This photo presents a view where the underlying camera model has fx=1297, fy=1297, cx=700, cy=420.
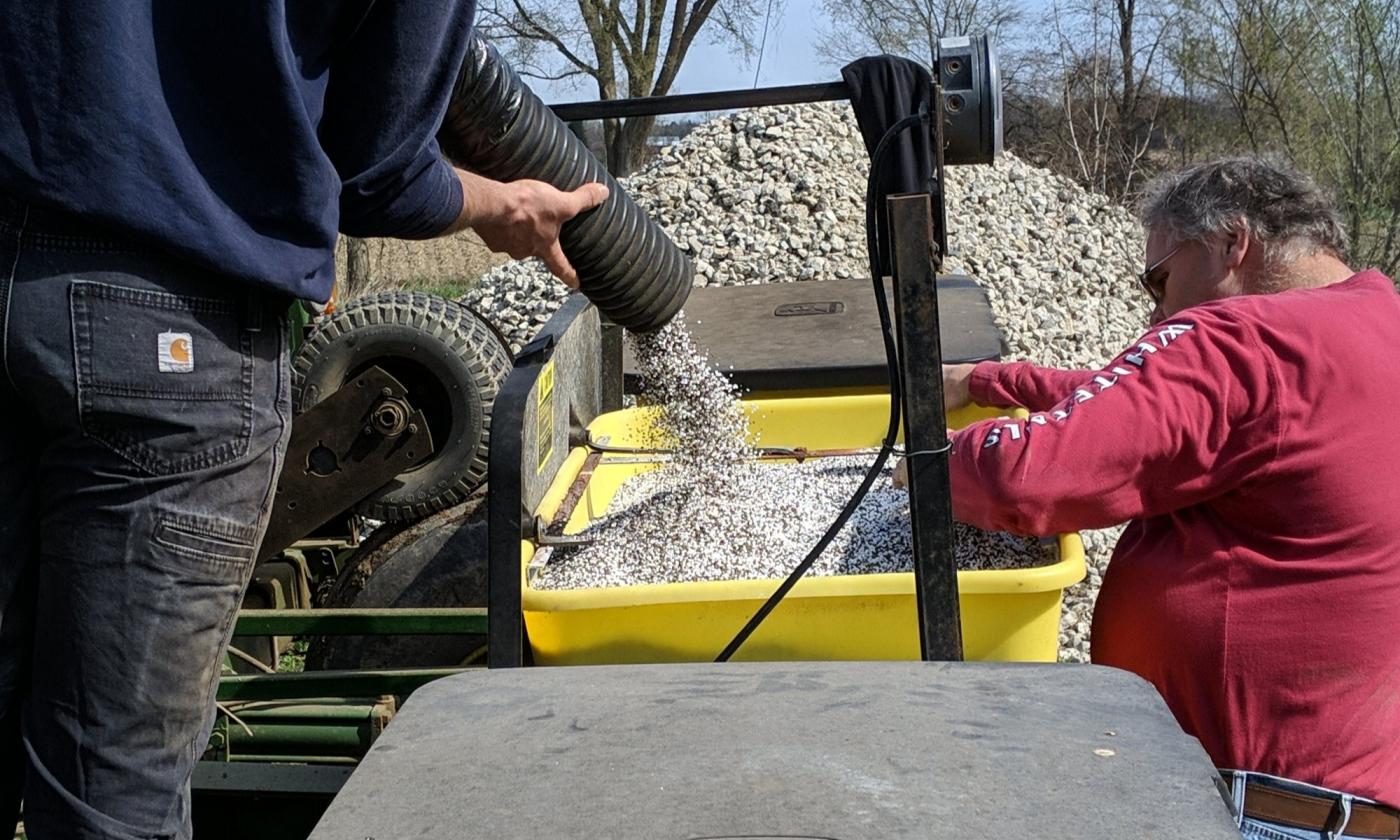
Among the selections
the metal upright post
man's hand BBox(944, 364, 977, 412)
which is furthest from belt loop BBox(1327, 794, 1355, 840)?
man's hand BBox(944, 364, 977, 412)

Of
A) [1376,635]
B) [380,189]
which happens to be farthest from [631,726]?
[1376,635]

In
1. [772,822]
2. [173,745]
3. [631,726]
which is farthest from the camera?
[173,745]

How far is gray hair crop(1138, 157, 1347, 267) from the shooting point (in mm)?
2084

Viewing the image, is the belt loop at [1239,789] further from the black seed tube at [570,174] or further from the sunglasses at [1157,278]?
the black seed tube at [570,174]

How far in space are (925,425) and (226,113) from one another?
3.07 feet

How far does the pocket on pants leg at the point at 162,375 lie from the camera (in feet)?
4.48

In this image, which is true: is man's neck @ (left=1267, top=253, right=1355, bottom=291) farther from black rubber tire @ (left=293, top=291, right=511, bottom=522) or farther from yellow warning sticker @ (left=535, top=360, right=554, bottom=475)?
black rubber tire @ (left=293, top=291, right=511, bottom=522)

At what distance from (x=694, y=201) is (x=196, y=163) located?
19.6 ft

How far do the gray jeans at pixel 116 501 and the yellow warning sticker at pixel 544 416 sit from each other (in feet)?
2.18

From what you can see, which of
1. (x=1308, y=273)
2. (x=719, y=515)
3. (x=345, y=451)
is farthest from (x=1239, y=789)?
(x=345, y=451)

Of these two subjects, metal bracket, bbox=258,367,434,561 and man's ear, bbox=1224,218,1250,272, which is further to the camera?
metal bracket, bbox=258,367,434,561

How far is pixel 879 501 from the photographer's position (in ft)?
7.90

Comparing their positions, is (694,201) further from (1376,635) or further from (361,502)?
(1376,635)

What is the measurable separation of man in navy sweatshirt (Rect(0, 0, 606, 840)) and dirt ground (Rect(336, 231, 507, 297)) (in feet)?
44.1
